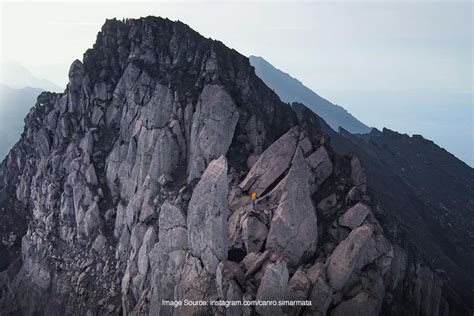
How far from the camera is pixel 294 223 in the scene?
174ft

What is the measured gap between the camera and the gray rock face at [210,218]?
5344 cm

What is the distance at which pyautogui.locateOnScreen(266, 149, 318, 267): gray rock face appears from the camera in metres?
52.2

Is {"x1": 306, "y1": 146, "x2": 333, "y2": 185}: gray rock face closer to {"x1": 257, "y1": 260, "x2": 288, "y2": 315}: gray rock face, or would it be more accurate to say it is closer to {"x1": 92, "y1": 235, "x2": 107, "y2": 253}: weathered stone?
{"x1": 257, "y1": 260, "x2": 288, "y2": 315}: gray rock face

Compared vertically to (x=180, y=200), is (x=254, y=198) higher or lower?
higher

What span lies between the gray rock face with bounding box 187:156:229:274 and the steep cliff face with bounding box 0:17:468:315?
0.66ft

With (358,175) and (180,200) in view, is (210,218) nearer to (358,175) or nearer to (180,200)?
(180,200)

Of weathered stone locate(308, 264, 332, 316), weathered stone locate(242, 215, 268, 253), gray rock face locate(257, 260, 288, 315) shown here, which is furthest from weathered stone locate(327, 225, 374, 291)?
weathered stone locate(242, 215, 268, 253)

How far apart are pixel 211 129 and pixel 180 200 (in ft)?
41.8

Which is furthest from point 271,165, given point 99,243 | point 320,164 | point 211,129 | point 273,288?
point 99,243

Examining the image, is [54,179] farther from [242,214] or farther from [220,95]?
[242,214]

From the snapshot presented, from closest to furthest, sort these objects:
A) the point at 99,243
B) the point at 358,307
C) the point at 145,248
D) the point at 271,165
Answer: the point at 358,307
the point at 271,165
the point at 145,248
the point at 99,243

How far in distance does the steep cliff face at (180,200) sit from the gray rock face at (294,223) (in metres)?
0.16

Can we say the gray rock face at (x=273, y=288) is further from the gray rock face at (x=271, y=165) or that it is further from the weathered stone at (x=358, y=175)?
the weathered stone at (x=358, y=175)

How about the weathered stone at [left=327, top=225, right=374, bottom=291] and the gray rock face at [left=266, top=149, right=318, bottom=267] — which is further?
the gray rock face at [left=266, top=149, right=318, bottom=267]
